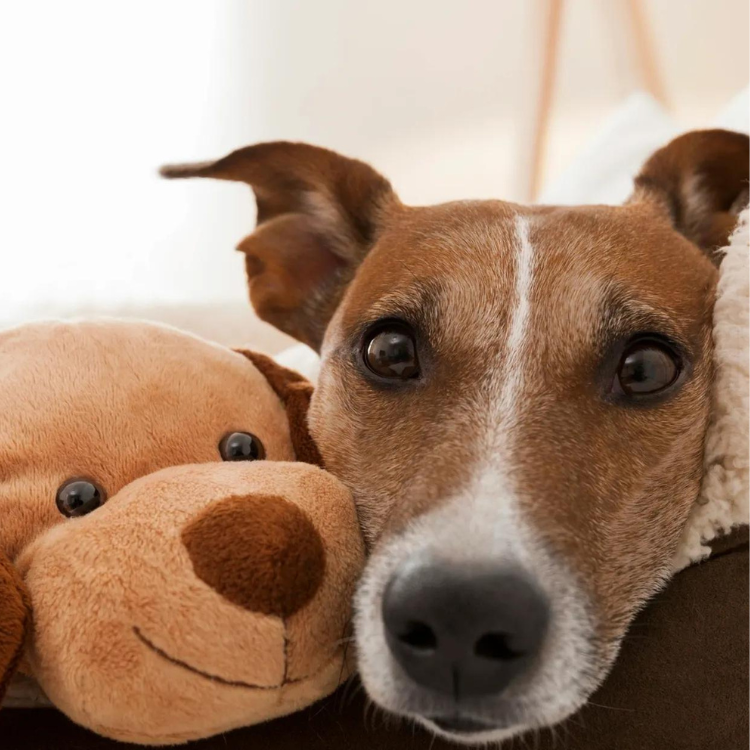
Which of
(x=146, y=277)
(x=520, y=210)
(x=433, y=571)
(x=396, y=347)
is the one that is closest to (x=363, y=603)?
(x=433, y=571)

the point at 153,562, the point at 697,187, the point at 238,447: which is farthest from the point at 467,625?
the point at 697,187

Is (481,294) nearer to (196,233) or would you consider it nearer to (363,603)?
(363,603)

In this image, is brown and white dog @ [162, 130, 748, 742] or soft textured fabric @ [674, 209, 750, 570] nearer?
brown and white dog @ [162, 130, 748, 742]

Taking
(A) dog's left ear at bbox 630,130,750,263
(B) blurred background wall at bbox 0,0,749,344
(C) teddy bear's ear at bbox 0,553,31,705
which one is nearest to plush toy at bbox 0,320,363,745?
(C) teddy bear's ear at bbox 0,553,31,705

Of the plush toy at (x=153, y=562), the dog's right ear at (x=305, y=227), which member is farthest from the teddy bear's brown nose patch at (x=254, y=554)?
the dog's right ear at (x=305, y=227)

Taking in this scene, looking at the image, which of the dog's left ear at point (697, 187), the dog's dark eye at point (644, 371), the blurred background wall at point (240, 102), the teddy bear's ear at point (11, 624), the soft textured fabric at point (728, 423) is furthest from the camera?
the blurred background wall at point (240, 102)

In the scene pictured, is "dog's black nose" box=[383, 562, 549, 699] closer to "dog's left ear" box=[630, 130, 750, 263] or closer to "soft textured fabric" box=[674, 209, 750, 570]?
"soft textured fabric" box=[674, 209, 750, 570]

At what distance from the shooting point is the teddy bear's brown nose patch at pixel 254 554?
893 millimetres

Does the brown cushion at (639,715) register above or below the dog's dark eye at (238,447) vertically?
below

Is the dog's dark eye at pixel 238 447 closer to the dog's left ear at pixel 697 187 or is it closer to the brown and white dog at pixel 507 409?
the brown and white dog at pixel 507 409

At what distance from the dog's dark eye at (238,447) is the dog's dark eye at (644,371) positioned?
0.60 meters

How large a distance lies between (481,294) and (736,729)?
2.37 feet

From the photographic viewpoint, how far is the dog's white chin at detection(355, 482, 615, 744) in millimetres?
932

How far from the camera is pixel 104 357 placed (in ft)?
4.07
